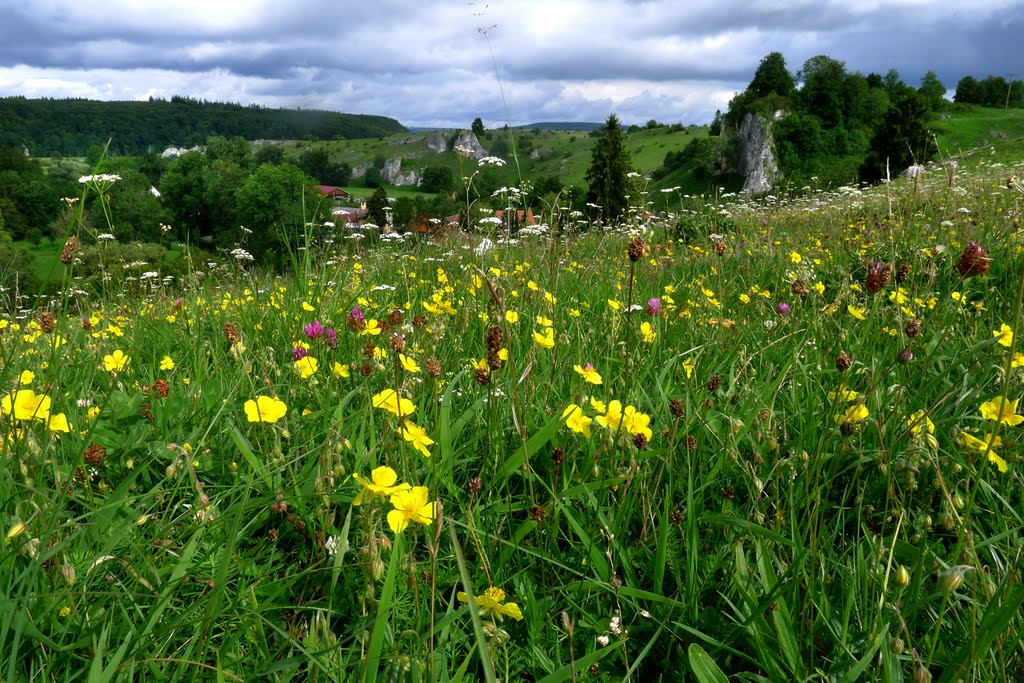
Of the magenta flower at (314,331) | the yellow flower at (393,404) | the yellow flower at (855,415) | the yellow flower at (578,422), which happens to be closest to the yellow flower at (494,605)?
the yellow flower at (393,404)

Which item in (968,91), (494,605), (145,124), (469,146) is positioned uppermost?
(145,124)

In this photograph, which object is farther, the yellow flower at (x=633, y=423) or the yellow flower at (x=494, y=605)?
the yellow flower at (x=633, y=423)

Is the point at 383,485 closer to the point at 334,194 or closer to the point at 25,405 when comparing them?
the point at 25,405

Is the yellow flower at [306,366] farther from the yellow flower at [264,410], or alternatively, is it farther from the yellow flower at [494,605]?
the yellow flower at [494,605]

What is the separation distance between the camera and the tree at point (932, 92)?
59334mm

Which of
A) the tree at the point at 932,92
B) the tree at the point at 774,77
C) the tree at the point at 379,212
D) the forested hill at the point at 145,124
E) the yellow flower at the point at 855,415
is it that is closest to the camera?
the yellow flower at the point at 855,415

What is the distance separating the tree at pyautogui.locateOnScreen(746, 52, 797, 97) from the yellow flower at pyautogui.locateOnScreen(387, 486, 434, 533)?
83401 mm

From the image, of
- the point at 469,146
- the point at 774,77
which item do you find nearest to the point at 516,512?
the point at 469,146

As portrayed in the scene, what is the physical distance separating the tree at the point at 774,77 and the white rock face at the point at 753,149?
18.1 feet

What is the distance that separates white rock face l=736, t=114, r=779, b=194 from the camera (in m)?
65.4

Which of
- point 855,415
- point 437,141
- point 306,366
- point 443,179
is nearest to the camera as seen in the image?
point 855,415

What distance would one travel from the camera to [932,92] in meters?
66.2

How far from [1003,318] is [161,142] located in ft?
517

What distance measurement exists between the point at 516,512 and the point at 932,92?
84.1m
